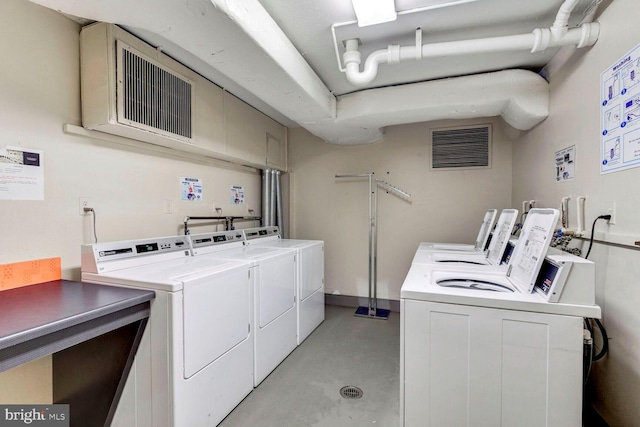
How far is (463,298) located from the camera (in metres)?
1.30

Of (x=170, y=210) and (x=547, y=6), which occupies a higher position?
(x=547, y=6)

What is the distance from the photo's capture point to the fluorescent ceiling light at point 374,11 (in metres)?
1.61

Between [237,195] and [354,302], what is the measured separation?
2126 millimetres

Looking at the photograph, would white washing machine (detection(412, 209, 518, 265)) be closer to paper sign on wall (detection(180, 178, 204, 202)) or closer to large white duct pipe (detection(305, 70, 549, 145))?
large white duct pipe (detection(305, 70, 549, 145))

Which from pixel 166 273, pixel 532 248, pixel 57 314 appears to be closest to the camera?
→ pixel 57 314

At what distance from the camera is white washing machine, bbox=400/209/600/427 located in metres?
1.19

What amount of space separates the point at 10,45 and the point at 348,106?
2.39m

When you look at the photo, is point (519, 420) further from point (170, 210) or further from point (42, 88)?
point (42, 88)

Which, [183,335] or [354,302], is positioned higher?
[183,335]

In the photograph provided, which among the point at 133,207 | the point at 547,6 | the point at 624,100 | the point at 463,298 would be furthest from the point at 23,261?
the point at 547,6

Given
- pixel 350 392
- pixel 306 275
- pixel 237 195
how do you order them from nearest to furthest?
1. pixel 350 392
2. pixel 306 275
3. pixel 237 195

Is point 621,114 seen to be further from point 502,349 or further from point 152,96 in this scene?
point 152,96
